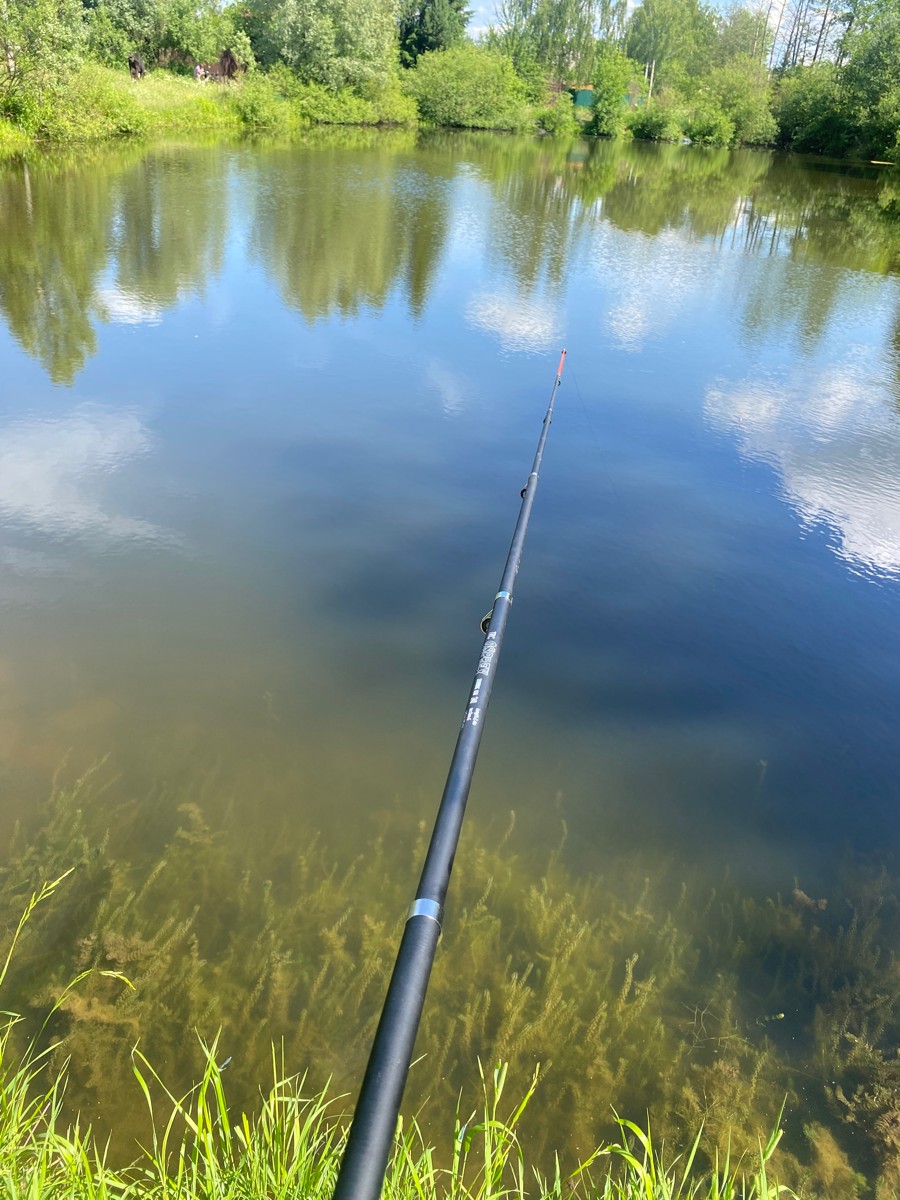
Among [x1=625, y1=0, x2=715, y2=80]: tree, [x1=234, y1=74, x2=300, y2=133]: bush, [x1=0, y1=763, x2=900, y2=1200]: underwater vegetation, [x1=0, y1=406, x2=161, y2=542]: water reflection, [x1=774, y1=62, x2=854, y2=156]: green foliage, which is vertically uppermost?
[x1=625, y1=0, x2=715, y2=80]: tree

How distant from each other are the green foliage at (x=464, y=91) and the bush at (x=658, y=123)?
7160 mm

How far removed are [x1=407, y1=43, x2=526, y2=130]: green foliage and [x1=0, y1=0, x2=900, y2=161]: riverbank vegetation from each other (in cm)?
8

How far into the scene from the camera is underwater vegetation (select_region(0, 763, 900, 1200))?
2600 mm

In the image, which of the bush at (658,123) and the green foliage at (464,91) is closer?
A: the green foliage at (464,91)

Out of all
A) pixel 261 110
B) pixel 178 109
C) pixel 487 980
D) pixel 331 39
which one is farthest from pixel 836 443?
pixel 331 39

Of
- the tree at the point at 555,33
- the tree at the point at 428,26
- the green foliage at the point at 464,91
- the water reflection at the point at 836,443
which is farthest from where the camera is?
the tree at the point at 555,33

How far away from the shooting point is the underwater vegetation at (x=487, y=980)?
260 centimetres

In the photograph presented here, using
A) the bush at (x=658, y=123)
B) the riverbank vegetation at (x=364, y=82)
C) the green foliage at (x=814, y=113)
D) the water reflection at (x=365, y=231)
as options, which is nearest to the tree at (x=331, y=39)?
the riverbank vegetation at (x=364, y=82)

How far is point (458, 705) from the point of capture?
4.17m

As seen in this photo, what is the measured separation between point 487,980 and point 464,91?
4577 centimetres

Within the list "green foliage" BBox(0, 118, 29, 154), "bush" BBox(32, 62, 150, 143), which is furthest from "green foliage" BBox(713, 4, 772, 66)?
"green foliage" BBox(0, 118, 29, 154)

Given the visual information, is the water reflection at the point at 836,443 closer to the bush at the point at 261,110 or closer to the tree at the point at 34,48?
the tree at the point at 34,48

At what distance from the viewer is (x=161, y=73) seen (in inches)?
1240

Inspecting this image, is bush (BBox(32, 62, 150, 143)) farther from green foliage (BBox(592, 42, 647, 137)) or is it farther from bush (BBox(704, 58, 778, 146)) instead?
bush (BBox(704, 58, 778, 146))
